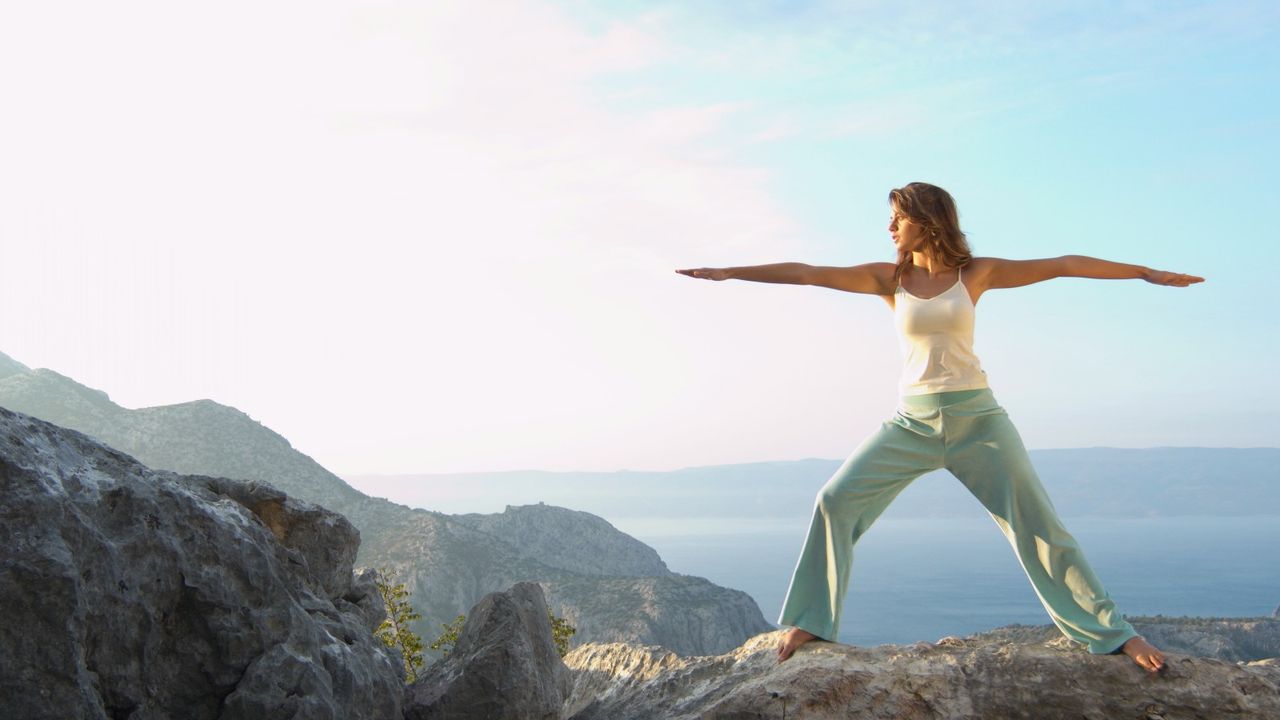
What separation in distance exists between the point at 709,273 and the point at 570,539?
60.5 m

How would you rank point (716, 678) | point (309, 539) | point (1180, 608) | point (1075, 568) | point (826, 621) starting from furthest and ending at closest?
point (1180, 608), point (309, 539), point (716, 678), point (826, 621), point (1075, 568)

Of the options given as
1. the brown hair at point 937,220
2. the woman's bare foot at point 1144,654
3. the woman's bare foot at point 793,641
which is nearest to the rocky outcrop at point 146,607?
the woman's bare foot at point 793,641

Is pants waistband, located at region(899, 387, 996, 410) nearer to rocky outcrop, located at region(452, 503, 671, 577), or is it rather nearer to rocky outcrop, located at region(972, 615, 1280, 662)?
rocky outcrop, located at region(972, 615, 1280, 662)

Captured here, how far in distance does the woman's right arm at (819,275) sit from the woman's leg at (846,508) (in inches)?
39.9

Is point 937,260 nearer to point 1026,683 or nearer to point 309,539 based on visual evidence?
point 1026,683

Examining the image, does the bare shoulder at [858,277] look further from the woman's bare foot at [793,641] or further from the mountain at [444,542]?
the mountain at [444,542]

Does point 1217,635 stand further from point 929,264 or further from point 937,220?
point 937,220

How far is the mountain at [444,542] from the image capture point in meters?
47.7

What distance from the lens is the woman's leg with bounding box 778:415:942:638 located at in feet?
25.2

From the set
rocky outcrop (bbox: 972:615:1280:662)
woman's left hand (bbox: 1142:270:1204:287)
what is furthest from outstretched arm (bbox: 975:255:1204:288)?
rocky outcrop (bbox: 972:615:1280:662)

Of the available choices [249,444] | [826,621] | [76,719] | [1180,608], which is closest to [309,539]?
[76,719]

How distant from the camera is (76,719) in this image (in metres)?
Result: 6.05

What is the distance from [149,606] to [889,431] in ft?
16.9

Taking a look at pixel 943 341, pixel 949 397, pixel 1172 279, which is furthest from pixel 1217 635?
pixel 943 341
